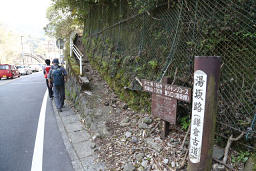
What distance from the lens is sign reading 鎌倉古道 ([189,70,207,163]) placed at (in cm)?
213

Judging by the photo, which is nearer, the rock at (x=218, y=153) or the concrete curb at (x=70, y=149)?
the rock at (x=218, y=153)

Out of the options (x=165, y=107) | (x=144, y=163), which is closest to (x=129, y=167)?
(x=144, y=163)

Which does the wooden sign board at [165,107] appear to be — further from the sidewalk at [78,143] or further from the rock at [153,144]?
the sidewalk at [78,143]

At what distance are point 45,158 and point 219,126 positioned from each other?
3.50 m

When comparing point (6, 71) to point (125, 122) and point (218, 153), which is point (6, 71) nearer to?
point (125, 122)

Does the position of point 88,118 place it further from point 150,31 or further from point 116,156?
point 150,31

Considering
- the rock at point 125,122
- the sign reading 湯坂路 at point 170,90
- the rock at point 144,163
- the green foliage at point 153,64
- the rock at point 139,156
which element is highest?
the green foliage at point 153,64

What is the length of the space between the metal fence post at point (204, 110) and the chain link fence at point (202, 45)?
0.89 meters

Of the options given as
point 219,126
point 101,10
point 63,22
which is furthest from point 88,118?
point 63,22

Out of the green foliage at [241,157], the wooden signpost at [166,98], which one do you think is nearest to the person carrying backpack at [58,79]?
the wooden signpost at [166,98]

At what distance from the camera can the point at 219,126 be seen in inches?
118

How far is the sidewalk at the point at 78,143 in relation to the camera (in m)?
3.28

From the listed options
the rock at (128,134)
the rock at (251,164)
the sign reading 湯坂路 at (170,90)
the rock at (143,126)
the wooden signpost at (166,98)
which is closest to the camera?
the rock at (251,164)

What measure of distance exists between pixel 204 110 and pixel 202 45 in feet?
5.22
